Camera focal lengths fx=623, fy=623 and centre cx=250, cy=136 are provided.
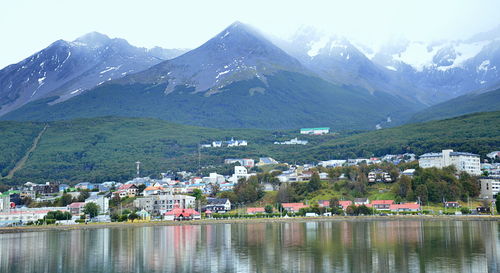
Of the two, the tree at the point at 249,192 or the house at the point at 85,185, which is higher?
the house at the point at 85,185

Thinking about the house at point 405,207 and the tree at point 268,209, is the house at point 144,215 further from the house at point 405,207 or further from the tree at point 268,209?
the house at point 405,207

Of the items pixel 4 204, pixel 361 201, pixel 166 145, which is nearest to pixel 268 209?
pixel 361 201

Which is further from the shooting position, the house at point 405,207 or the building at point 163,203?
the building at point 163,203

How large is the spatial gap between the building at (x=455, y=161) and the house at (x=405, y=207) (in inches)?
727

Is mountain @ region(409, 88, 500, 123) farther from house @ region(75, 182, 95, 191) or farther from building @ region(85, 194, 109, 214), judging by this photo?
building @ region(85, 194, 109, 214)

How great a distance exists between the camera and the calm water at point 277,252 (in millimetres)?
29672

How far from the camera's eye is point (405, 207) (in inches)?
2665

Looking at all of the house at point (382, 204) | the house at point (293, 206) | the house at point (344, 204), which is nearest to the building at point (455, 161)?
the house at point (382, 204)

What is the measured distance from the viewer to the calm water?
97.3 feet

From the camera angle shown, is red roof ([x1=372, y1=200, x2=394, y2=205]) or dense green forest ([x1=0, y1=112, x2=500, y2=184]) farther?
dense green forest ([x1=0, y1=112, x2=500, y2=184])

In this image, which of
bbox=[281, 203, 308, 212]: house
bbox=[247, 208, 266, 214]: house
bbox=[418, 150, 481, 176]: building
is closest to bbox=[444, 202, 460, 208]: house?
bbox=[281, 203, 308, 212]: house

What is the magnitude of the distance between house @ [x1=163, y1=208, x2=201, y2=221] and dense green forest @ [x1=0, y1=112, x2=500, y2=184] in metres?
38.6

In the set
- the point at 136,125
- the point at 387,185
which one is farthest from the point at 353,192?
the point at 136,125

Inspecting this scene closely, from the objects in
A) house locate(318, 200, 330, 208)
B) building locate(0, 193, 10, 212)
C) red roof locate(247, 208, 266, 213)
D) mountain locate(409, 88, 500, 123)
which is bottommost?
red roof locate(247, 208, 266, 213)
